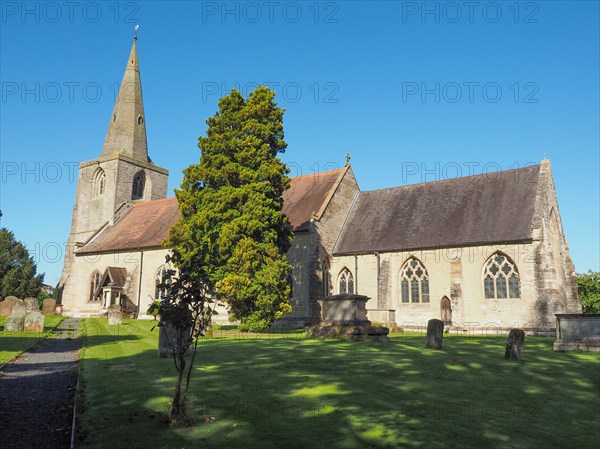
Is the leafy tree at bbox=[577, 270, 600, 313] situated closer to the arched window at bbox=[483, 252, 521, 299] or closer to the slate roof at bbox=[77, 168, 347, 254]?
the arched window at bbox=[483, 252, 521, 299]

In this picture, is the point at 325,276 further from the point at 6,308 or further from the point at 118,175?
the point at 118,175

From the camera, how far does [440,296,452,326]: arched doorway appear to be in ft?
94.7

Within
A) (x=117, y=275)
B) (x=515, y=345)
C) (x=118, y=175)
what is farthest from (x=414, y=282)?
(x=118, y=175)

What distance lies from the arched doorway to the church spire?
3297 cm

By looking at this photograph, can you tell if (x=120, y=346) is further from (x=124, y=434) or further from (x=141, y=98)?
(x=141, y=98)

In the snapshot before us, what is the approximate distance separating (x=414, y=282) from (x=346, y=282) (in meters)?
4.69

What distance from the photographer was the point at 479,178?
107 feet

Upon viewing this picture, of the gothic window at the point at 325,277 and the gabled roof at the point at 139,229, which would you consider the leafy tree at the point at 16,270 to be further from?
the gothic window at the point at 325,277

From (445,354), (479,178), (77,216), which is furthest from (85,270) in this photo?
(445,354)

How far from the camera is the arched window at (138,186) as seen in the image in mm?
48094

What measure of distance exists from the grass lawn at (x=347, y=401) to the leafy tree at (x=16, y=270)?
48053mm

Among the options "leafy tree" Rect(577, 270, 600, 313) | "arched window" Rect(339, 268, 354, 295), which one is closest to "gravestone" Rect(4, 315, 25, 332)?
"arched window" Rect(339, 268, 354, 295)

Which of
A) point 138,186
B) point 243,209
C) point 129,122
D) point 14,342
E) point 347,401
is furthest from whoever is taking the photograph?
point 138,186

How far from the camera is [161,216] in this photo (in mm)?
41688
